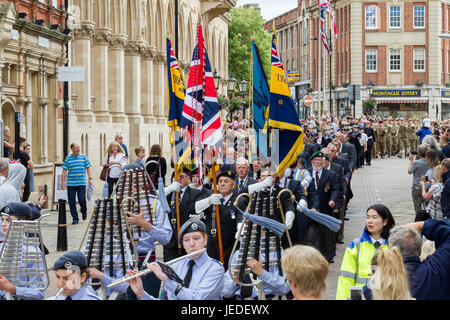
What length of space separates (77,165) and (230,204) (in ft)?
30.3

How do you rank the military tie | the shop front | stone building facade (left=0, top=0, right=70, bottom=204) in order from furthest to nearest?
Answer: 1. the shop front
2. stone building facade (left=0, top=0, right=70, bottom=204)
3. the military tie

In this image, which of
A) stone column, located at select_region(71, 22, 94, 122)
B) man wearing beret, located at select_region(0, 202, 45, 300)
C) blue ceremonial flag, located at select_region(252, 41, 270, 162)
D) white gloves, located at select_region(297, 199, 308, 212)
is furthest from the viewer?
stone column, located at select_region(71, 22, 94, 122)

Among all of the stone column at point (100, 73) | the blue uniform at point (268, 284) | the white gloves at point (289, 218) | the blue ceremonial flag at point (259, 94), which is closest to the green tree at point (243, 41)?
the stone column at point (100, 73)

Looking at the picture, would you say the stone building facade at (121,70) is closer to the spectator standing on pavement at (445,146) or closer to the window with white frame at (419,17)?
the spectator standing on pavement at (445,146)

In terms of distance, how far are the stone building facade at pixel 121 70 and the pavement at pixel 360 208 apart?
386 cm

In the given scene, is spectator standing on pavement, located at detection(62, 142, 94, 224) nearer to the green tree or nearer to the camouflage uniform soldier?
the camouflage uniform soldier

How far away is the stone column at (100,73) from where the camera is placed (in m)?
30.9

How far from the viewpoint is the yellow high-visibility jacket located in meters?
6.42

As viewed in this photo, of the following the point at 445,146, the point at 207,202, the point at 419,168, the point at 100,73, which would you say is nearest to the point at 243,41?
the point at 100,73

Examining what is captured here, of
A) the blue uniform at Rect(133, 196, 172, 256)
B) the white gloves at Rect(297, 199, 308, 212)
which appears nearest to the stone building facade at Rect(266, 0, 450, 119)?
the white gloves at Rect(297, 199, 308, 212)

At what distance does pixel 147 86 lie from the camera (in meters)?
39.1

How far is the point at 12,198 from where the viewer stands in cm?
938

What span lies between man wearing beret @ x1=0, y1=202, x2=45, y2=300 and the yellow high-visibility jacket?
2637 millimetres

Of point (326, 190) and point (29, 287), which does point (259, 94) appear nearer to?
point (326, 190)
